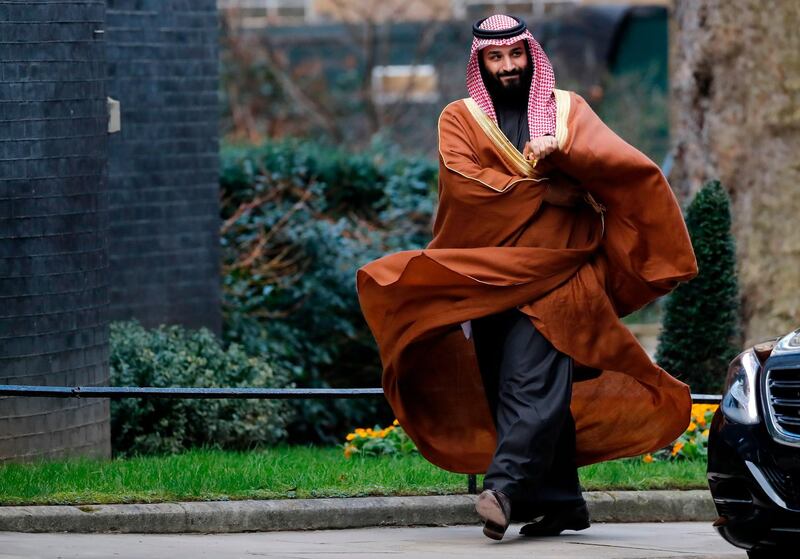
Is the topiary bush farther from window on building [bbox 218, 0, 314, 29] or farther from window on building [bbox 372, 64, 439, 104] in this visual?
window on building [bbox 218, 0, 314, 29]

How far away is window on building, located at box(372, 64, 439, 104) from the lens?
24578mm

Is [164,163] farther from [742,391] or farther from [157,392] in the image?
[742,391]

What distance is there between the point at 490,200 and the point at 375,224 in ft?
23.1

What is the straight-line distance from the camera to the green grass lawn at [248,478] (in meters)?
7.31

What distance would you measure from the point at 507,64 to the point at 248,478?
221cm

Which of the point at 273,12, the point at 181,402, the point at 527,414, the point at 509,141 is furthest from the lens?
the point at 273,12

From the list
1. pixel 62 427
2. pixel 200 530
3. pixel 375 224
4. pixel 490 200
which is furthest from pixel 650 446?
pixel 375 224

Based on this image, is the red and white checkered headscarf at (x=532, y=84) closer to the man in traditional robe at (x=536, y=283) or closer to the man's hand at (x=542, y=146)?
the man in traditional robe at (x=536, y=283)

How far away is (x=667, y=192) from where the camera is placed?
6699 mm

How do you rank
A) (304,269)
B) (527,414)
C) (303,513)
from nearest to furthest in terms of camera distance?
1. (527,414)
2. (303,513)
3. (304,269)

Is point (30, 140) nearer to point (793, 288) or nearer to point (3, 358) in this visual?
point (3, 358)

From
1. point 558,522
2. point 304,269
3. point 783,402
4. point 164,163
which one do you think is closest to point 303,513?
point 558,522

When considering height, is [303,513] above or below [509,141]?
below

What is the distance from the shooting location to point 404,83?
2572cm
